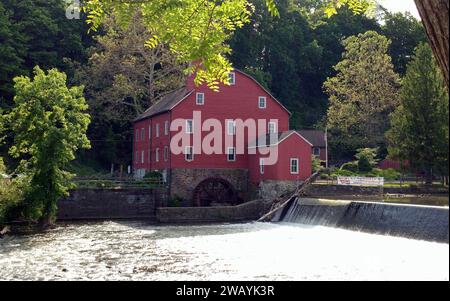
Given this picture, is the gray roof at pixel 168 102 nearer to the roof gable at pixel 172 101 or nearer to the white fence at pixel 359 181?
the roof gable at pixel 172 101

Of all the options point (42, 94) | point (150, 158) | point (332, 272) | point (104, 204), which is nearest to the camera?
point (332, 272)

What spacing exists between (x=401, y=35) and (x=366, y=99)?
19580 millimetres

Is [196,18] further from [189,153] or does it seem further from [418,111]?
[189,153]

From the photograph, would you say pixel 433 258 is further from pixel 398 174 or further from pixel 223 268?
pixel 398 174

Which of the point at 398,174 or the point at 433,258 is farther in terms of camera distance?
the point at 398,174

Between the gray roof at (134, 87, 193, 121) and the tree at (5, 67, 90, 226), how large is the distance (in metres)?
10.4

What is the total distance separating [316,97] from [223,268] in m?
59.4

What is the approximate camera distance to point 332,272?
16.4 m

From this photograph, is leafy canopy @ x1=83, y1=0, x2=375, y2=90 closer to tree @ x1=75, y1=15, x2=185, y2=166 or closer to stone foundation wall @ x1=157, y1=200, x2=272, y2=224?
stone foundation wall @ x1=157, y1=200, x2=272, y2=224

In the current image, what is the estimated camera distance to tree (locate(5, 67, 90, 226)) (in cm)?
3026

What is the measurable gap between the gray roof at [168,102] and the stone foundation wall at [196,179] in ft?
17.2
